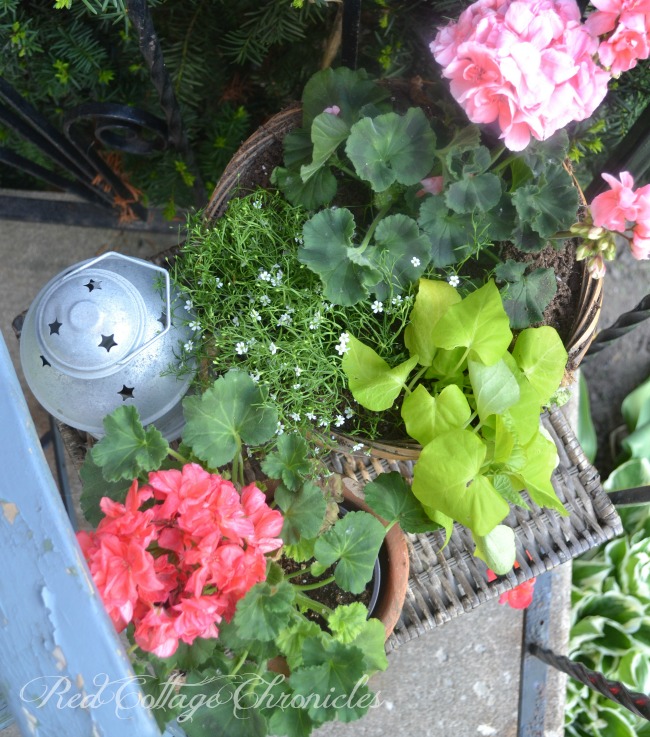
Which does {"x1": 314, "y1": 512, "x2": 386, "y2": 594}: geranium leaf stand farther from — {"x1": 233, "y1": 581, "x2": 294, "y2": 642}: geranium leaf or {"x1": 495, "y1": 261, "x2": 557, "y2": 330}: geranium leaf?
{"x1": 495, "y1": 261, "x2": 557, "y2": 330}: geranium leaf

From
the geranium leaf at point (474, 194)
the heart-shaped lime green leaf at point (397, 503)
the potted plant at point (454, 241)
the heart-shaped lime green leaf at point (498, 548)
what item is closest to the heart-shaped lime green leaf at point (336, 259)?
the potted plant at point (454, 241)

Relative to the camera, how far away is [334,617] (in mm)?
719

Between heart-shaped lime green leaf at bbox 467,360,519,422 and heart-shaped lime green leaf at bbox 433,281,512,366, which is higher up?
heart-shaped lime green leaf at bbox 433,281,512,366

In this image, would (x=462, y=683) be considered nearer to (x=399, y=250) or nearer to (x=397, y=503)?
(x=397, y=503)

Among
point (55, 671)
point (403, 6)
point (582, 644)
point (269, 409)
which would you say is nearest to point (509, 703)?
point (582, 644)

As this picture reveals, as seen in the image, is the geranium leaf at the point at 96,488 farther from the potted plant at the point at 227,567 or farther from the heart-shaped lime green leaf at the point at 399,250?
the heart-shaped lime green leaf at the point at 399,250

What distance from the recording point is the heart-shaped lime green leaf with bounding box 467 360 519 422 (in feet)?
2.46

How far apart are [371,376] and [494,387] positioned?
0.47 feet

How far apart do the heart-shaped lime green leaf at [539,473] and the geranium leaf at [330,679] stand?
0.28 metres

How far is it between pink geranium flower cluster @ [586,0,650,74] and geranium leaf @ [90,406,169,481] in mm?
602

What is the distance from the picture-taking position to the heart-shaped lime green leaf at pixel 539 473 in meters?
0.79

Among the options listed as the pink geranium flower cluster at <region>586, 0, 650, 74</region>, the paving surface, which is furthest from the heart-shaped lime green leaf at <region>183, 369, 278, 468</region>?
the paving surface

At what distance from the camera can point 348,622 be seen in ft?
2.35

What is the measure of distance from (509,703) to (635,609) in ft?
1.06
